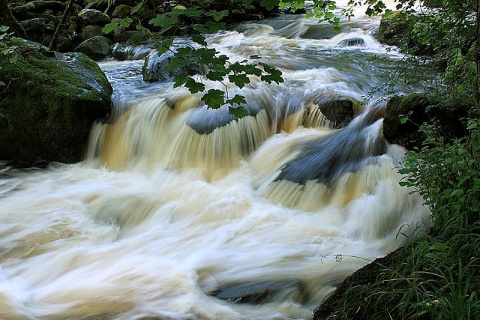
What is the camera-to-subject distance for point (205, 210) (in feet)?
15.8

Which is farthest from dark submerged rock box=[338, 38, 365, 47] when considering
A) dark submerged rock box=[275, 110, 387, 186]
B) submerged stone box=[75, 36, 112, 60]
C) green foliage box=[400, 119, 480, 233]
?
green foliage box=[400, 119, 480, 233]

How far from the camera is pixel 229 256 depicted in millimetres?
3965

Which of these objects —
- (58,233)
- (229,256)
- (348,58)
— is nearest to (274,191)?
(229,256)

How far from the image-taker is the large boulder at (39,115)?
616 cm

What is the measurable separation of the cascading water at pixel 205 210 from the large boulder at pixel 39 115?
0.34 meters

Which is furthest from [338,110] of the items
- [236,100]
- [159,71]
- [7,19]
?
[7,19]

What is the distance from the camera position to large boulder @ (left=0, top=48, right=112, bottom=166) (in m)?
6.16

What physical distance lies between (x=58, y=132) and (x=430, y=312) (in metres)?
5.65

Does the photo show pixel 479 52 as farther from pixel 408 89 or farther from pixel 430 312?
pixel 408 89

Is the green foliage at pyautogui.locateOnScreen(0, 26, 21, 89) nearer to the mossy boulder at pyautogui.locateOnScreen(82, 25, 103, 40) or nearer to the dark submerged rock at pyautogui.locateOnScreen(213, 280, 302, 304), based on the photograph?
the dark submerged rock at pyautogui.locateOnScreen(213, 280, 302, 304)

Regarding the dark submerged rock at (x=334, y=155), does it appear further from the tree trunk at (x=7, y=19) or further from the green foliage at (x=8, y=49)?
the tree trunk at (x=7, y=19)

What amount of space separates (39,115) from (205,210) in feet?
10.5

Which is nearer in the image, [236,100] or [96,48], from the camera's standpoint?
[236,100]

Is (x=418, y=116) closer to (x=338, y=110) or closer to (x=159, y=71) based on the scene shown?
(x=338, y=110)
